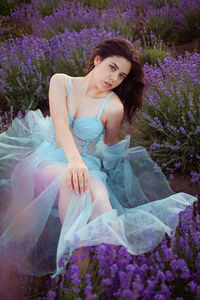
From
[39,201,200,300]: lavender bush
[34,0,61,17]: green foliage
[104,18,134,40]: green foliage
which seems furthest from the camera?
[34,0,61,17]: green foliage

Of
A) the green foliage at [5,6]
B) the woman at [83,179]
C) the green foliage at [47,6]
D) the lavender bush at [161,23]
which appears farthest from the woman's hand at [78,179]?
the green foliage at [5,6]

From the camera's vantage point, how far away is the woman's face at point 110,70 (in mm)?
2061

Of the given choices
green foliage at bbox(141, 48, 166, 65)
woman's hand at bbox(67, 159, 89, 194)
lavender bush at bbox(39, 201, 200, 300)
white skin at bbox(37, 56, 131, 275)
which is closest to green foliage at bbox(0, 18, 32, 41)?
green foliage at bbox(141, 48, 166, 65)

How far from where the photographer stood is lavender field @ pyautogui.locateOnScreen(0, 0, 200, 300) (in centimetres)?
141

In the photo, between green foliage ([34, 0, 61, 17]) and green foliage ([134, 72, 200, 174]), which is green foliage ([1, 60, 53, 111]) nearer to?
green foliage ([134, 72, 200, 174])

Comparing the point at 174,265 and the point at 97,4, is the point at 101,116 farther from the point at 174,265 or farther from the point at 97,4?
the point at 97,4

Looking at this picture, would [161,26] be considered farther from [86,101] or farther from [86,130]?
[86,130]

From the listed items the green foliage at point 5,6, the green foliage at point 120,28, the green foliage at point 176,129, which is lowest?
the green foliage at point 176,129

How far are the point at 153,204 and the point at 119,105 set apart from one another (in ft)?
2.32

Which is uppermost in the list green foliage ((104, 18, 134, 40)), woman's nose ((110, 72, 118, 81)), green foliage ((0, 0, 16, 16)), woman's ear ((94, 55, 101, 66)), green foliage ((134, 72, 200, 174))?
woman's ear ((94, 55, 101, 66))

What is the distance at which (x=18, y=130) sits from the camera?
2.43m

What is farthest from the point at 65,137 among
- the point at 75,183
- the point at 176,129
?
the point at 176,129

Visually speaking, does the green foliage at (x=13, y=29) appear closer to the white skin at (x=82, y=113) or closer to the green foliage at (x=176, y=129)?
the green foliage at (x=176, y=129)

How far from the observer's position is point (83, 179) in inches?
69.4
